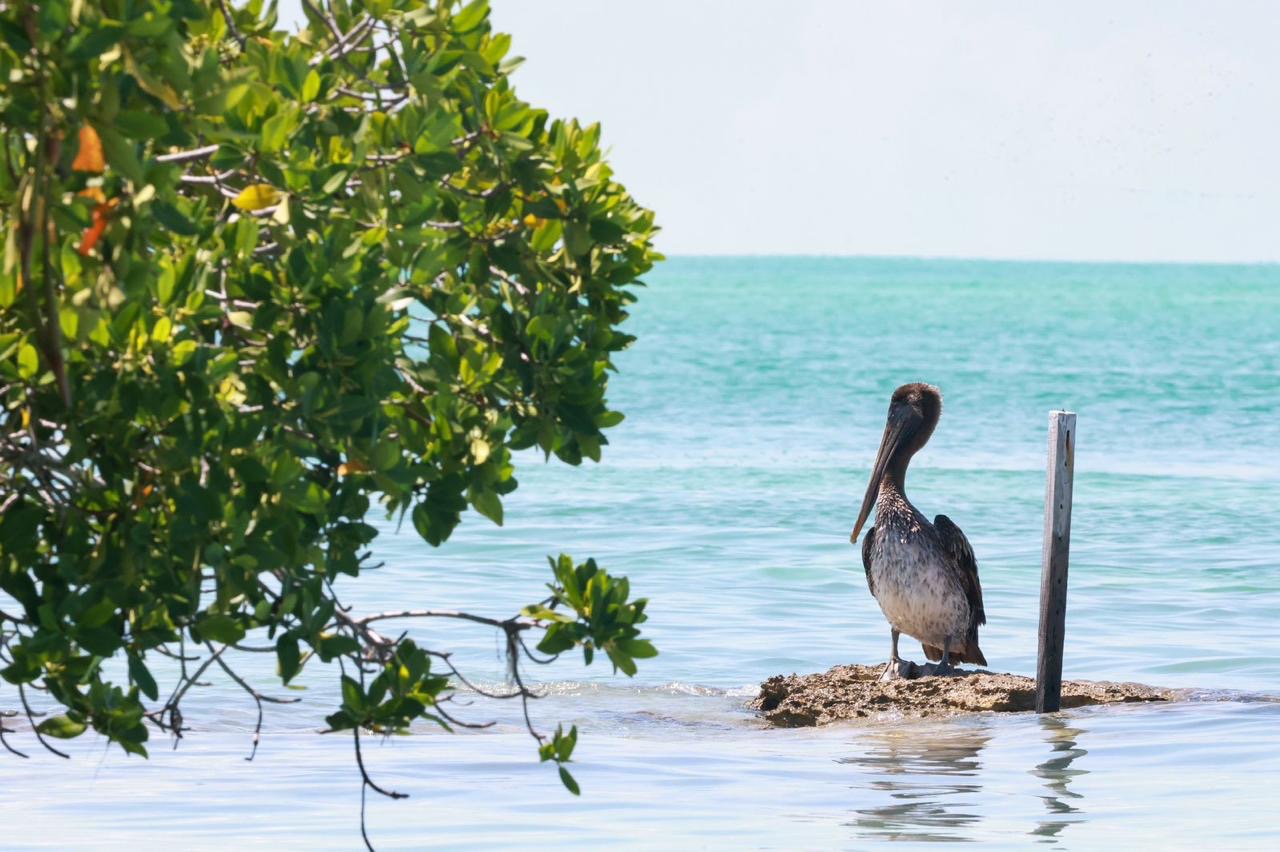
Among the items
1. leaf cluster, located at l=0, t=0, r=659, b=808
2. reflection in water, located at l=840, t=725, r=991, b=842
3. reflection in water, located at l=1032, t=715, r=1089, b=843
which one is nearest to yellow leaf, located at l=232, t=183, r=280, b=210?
leaf cluster, located at l=0, t=0, r=659, b=808

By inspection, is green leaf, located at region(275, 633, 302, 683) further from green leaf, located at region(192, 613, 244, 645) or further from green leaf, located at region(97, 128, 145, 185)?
green leaf, located at region(97, 128, 145, 185)

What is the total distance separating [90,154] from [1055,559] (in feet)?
24.0

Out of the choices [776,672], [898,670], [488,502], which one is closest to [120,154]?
[488,502]

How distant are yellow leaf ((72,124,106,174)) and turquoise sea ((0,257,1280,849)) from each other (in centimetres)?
473

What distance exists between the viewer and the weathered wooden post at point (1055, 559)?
910 centimetres

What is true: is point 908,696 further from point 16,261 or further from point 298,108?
point 16,261

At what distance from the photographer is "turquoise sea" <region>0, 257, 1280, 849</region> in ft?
24.2

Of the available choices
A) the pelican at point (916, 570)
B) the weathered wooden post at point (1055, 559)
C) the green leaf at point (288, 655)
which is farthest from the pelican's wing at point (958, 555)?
the green leaf at point (288, 655)

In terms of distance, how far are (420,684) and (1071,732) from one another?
584 centimetres

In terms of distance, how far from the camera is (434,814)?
24.8 ft

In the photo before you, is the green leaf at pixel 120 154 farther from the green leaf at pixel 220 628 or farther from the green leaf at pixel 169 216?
the green leaf at pixel 220 628

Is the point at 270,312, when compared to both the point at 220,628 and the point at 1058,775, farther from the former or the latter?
the point at 1058,775

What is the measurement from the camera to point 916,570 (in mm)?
9328

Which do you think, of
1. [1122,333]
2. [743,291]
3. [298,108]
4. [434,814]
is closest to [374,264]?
[298,108]
